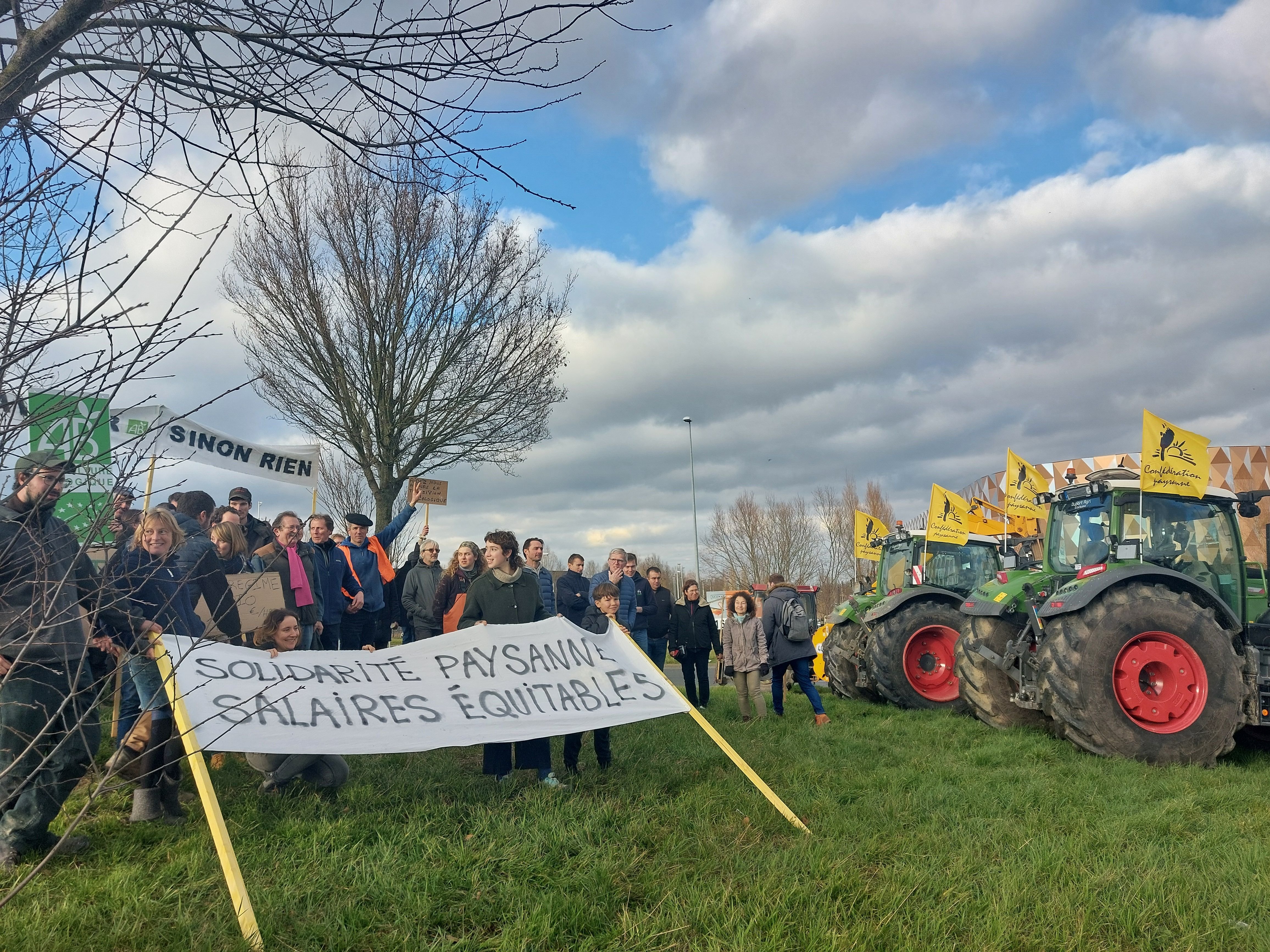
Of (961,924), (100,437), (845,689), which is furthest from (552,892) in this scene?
(845,689)

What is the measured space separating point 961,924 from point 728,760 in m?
2.70

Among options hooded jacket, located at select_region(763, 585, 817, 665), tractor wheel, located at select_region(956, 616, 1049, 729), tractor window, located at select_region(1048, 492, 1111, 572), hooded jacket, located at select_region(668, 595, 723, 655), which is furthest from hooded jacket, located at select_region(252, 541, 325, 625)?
tractor window, located at select_region(1048, 492, 1111, 572)

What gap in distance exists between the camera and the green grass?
3.26 meters

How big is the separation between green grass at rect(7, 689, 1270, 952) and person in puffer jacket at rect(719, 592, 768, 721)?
135 inches

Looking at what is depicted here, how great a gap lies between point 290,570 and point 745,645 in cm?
488

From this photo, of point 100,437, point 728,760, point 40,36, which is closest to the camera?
point 40,36

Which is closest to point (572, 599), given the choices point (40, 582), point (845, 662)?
point (845, 662)

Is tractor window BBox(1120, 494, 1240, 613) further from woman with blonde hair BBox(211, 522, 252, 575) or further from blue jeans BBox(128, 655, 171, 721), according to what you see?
blue jeans BBox(128, 655, 171, 721)

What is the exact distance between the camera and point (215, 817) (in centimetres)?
348

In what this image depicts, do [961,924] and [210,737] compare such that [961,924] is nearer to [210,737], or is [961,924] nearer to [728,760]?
[728,760]

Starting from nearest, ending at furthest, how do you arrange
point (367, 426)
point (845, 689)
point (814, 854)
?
point (814, 854) → point (845, 689) → point (367, 426)

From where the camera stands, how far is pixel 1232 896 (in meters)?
3.66

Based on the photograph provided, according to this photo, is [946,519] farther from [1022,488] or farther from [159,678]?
[159,678]

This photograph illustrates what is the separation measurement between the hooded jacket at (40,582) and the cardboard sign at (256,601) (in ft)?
9.90
